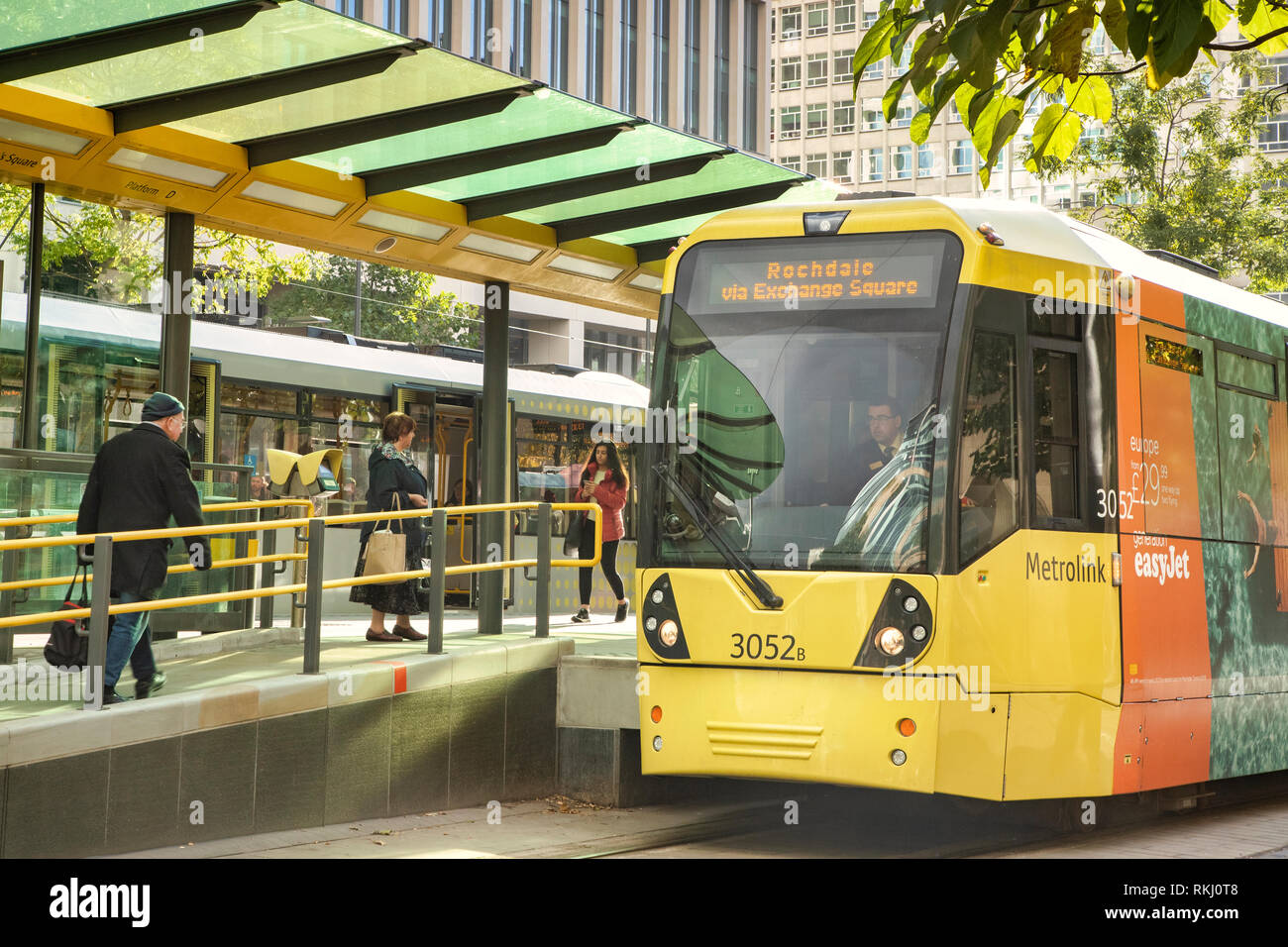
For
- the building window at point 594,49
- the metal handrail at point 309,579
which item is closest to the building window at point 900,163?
the building window at point 594,49

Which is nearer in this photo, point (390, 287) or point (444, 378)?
point (444, 378)

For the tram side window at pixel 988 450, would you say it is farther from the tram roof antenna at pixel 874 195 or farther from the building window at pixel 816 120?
the building window at pixel 816 120

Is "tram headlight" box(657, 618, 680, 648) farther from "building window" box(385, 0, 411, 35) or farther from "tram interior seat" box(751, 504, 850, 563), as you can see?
"building window" box(385, 0, 411, 35)

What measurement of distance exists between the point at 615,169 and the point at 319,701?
510cm

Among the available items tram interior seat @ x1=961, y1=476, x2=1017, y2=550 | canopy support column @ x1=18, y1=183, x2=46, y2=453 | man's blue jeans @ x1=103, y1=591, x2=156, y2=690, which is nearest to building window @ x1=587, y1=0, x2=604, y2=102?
canopy support column @ x1=18, y1=183, x2=46, y2=453

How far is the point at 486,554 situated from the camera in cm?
1207

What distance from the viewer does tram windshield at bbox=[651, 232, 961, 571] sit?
8.04 m

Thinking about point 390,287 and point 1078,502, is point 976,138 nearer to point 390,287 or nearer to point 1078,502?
point 1078,502

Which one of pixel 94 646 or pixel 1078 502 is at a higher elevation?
pixel 1078 502

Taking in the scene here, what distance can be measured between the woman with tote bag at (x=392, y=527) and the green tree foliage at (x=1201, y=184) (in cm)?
1614

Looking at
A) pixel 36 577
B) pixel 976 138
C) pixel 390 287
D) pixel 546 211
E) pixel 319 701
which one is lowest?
pixel 319 701

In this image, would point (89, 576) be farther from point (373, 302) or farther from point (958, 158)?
point (958, 158)
